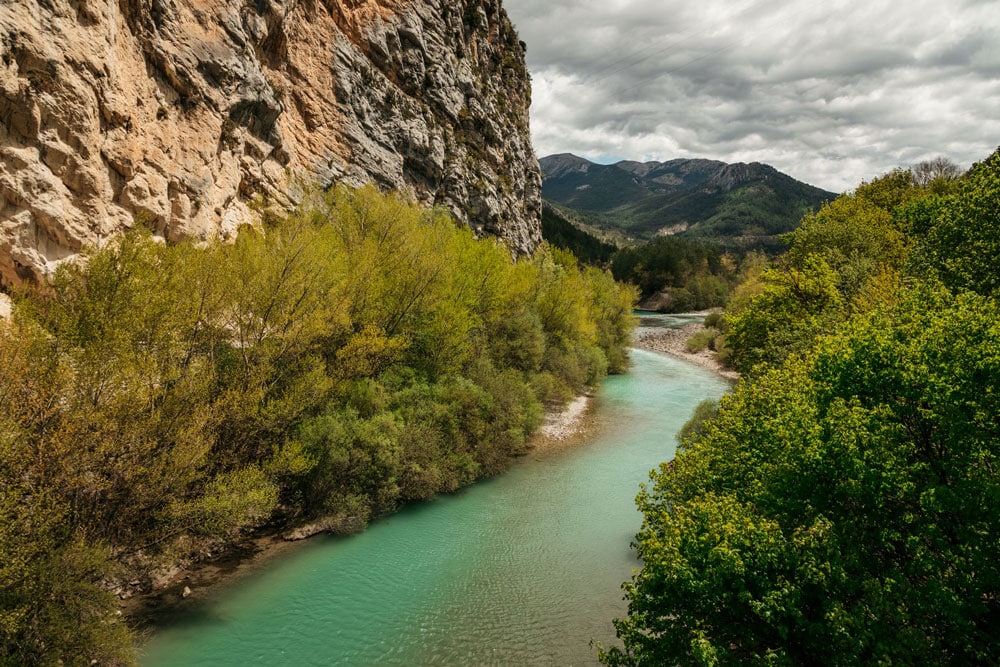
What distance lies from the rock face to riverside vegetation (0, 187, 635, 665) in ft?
Result: 8.46

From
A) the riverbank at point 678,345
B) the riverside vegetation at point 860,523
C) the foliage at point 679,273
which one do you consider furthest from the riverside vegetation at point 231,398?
the foliage at point 679,273

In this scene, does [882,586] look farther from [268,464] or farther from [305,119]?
[305,119]

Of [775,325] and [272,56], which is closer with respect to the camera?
[775,325]

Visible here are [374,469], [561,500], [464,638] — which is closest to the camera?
[464,638]

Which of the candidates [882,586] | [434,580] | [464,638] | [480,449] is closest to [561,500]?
[480,449]

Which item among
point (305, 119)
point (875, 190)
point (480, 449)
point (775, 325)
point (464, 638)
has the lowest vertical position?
point (464, 638)

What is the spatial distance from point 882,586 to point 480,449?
16083mm

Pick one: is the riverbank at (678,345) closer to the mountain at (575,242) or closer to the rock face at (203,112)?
the rock face at (203,112)

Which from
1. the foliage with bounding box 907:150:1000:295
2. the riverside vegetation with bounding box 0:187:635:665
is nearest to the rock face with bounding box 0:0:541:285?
the riverside vegetation with bounding box 0:187:635:665

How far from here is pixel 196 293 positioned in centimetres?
1264

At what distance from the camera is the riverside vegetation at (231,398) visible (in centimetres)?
873

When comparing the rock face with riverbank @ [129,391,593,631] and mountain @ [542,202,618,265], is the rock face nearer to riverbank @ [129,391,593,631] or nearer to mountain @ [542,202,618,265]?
riverbank @ [129,391,593,631]

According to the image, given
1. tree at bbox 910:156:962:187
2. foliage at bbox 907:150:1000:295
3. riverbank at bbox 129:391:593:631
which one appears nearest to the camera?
foliage at bbox 907:150:1000:295

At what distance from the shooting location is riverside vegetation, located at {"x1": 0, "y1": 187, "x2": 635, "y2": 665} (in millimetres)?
8734
